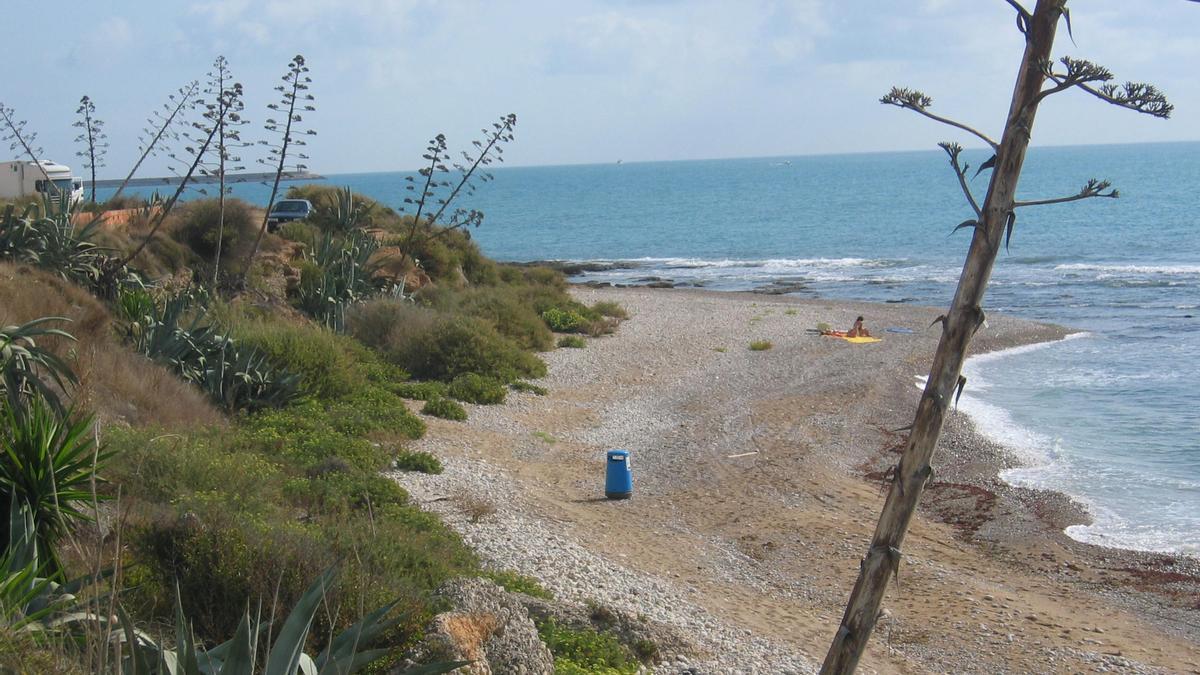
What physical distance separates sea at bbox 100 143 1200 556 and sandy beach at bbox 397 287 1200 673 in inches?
51.3

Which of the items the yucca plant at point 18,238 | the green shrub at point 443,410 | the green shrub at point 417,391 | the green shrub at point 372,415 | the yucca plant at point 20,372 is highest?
the yucca plant at point 18,238

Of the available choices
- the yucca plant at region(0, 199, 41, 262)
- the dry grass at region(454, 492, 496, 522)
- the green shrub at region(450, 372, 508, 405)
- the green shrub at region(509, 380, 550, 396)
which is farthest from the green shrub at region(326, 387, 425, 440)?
the yucca plant at region(0, 199, 41, 262)

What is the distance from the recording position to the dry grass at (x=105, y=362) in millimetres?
10102

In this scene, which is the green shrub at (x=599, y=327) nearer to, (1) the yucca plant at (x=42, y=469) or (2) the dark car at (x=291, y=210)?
(2) the dark car at (x=291, y=210)

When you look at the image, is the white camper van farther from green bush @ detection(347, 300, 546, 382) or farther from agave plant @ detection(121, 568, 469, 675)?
agave plant @ detection(121, 568, 469, 675)

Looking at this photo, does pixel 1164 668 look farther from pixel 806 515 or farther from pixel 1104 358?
pixel 1104 358

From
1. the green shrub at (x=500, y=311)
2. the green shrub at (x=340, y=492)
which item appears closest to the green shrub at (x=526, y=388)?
the green shrub at (x=500, y=311)

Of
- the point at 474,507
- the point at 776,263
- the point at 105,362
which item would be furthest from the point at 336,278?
the point at 776,263

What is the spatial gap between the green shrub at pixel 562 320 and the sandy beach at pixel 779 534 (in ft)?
17.1

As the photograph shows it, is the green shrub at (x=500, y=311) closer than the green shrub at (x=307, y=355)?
No

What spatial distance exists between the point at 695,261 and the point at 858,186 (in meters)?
98.3

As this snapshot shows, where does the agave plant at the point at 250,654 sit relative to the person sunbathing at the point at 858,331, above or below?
above

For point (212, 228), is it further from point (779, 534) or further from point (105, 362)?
point (779, 534)

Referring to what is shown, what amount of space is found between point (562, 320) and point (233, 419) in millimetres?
14693
